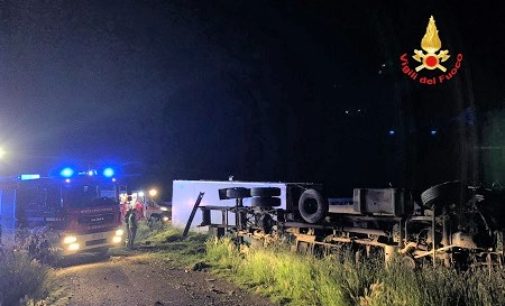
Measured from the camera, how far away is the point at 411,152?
27.6m

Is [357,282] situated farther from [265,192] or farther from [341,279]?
[265,192]

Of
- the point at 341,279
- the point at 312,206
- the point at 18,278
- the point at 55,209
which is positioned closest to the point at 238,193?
the point at 312,206

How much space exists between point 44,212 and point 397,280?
948 cm

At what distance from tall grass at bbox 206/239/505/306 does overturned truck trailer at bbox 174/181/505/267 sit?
494 millimetres

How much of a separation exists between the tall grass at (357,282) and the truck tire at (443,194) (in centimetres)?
125

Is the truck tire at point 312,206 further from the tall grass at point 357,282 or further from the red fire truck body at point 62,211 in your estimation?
the red fire truck body at point 62,211

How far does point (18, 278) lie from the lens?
7902mm

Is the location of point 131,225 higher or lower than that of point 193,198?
lower

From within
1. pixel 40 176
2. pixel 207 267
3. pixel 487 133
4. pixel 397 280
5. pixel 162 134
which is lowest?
pixel 207 267

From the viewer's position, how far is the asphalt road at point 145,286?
8133mm

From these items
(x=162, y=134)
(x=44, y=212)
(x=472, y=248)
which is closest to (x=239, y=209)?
(x=44, y=212)

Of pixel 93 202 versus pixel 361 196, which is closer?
pixel 361 196

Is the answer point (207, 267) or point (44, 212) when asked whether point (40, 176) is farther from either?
point (207, 267)

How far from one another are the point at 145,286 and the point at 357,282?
15.7 feet
